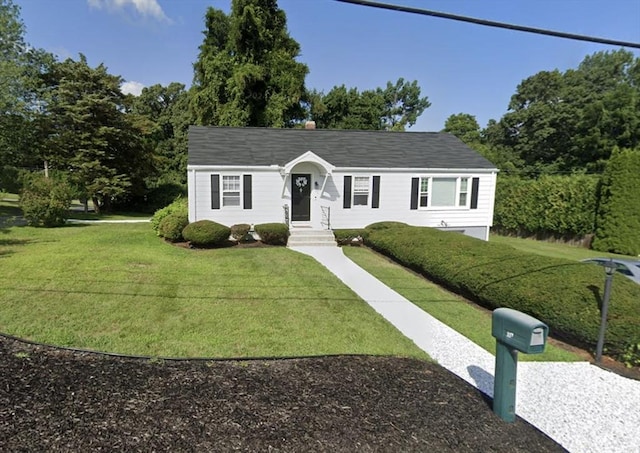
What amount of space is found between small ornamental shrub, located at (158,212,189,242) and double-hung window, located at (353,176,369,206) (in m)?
6.75

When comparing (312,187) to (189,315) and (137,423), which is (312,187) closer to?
(189,315)

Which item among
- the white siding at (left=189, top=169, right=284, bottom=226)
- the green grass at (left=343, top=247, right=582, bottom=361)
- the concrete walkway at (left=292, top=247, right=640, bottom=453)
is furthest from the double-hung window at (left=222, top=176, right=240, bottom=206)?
the concrete walkway at (left=292, top=247, right=640, bottom=453)

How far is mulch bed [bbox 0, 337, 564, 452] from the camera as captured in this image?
303 cm

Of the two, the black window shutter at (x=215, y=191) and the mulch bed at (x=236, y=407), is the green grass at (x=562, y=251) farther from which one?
the mulch bed at (x=236, y=407)

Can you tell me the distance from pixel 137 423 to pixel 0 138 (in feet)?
82.4

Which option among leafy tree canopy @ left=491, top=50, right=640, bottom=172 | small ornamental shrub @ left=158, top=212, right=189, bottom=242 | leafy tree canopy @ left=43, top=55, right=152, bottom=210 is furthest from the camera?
leafy tree canopy @ left=491, top=50, right=640, bottom=172

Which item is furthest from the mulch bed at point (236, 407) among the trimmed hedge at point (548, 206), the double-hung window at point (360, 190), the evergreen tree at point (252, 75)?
the evergreen tree at point (252, 75)

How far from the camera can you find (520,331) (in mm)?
3395

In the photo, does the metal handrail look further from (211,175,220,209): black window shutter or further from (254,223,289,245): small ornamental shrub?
(211,175,220,209): black window shutter

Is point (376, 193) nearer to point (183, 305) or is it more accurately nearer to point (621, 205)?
point (183, 305)

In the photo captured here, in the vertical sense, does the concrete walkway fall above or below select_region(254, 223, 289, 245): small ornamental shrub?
below

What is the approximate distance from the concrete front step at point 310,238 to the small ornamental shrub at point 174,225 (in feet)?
12.7

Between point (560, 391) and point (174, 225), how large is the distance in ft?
38.9

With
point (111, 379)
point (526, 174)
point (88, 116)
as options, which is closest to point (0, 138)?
point (88, 116)
